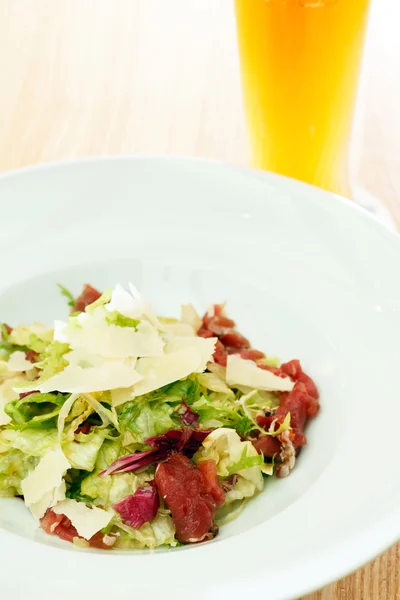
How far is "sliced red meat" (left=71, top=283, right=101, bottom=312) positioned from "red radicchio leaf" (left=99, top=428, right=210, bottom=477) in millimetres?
636

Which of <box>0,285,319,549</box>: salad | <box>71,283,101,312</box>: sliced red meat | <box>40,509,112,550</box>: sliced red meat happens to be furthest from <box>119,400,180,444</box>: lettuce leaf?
<box>71,283,101,312</box>: sliced red meat

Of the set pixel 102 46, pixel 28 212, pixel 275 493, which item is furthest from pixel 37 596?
pixel 102 46

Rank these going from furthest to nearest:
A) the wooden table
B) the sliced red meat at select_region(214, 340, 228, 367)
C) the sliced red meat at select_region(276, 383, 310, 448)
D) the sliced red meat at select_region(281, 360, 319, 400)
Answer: the wooden table → the sliced red meat at select_region(214, 340, 228, 367) → the sliced red meat at select_region(281, 360, 319, 400) → the sliced red meat at select_region(276, 383, 310, 448)

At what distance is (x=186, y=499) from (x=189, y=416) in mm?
248

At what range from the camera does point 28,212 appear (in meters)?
2.41

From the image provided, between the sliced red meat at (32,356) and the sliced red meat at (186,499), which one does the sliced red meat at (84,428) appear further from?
the sliced red meat at (32,356)

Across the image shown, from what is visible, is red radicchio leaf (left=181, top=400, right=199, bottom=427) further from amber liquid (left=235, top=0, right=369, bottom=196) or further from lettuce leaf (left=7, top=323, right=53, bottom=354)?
amber liquid (left=235, top=0, right=369, bottom=196)

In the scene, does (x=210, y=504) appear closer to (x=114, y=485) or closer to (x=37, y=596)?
(x=114, y=485)

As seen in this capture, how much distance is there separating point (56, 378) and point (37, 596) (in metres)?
0.59

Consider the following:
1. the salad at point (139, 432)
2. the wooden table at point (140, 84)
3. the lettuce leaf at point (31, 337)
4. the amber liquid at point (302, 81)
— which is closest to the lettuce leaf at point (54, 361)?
the salad at point (139, 432)

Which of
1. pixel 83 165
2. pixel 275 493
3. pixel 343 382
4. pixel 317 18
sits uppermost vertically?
pixel 317 18

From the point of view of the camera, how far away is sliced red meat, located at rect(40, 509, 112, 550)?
167 cm

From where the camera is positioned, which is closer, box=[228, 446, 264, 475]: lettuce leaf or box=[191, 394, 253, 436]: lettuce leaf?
box=[228, 446, 264, 475]: lettuce leaf

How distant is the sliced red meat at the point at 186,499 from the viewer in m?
1.65
